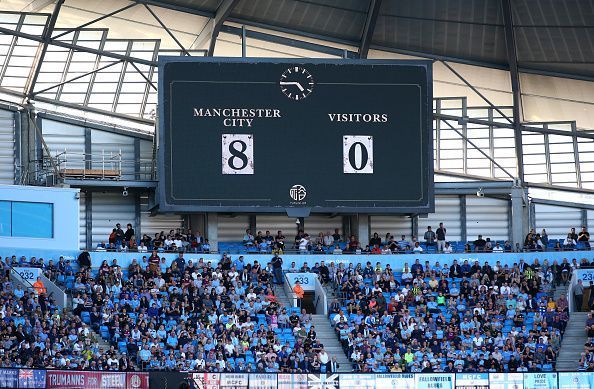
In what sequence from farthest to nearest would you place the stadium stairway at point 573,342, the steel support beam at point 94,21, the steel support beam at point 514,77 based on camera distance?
1. the steel support beam at point 94,21
2. the steel support beam at point 514,77
3. the stadium stairway at point 573,342

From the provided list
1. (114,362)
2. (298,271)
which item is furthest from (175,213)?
(114,362)

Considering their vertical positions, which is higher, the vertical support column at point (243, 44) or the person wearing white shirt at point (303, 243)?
the vertical support column at point (243, 44)

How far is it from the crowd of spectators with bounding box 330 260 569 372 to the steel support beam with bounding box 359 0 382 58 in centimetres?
767

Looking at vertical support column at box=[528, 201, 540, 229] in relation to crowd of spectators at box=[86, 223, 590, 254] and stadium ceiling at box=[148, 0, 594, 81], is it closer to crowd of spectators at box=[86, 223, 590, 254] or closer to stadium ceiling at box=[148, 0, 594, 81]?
crowd of spectators at box=[86, 223, 590, 254]

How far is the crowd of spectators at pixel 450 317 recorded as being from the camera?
1522 inches

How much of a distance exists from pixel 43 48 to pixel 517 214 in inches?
652

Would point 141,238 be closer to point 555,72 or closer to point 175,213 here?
point 175,213

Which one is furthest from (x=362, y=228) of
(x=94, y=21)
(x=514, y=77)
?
(x=94, y=21)

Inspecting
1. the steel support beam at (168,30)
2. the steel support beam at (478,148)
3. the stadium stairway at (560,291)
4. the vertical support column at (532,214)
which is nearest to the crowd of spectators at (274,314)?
the stadium stairway at (560,291)

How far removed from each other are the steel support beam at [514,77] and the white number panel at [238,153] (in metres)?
8.88

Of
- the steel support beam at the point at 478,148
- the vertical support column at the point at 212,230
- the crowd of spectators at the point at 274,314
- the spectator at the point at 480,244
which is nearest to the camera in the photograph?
the crowd of spectators at the point at 274,314

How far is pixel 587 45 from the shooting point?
45.2 m

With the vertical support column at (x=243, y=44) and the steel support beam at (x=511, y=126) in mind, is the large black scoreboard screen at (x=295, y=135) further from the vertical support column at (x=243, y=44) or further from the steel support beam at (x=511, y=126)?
the steel support beam at (x=511, y=126)

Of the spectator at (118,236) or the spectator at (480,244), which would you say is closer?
the spectator at (118,236)
